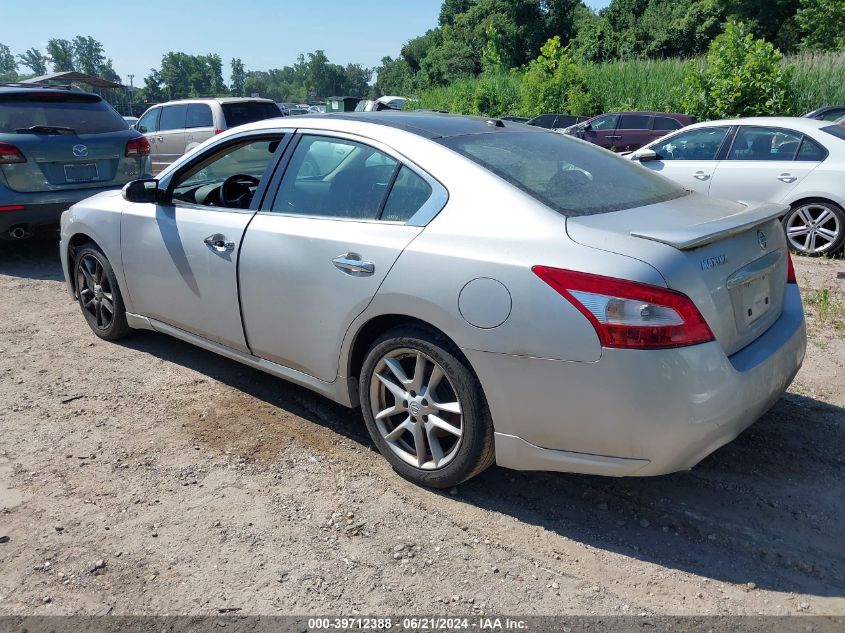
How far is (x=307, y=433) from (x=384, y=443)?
661 millimetres

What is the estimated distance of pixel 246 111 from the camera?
43.2 feet

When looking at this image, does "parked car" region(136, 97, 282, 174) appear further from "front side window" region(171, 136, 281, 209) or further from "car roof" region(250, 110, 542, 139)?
"car roof" region(250, 110, 542, 139)

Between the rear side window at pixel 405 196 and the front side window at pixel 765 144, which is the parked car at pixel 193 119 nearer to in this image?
the front side window at pixel 765 144

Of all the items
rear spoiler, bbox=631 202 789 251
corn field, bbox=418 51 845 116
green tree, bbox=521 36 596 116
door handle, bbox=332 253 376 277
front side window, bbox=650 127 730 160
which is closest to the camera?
rear spoiler, bbox=631 202 789 251

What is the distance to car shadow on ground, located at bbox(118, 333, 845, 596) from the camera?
8.90 ft

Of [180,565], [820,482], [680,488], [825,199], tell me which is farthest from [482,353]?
[825,199]

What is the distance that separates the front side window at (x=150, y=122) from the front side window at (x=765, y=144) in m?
11.0

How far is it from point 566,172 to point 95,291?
3.57 meters

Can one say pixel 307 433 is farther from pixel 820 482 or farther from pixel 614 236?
pixel 820 482

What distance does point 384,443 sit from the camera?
3318 mm

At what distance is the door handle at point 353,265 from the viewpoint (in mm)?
3148

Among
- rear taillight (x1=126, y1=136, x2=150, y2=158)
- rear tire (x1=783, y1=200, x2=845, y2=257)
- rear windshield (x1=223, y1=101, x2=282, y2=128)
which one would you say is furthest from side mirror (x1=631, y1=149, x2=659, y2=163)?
rear windshield (x1=223, y1=101, x2=282, y2=128)

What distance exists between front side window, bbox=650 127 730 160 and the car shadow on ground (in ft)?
17.3

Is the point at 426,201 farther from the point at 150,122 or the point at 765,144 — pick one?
the point at 150,122
